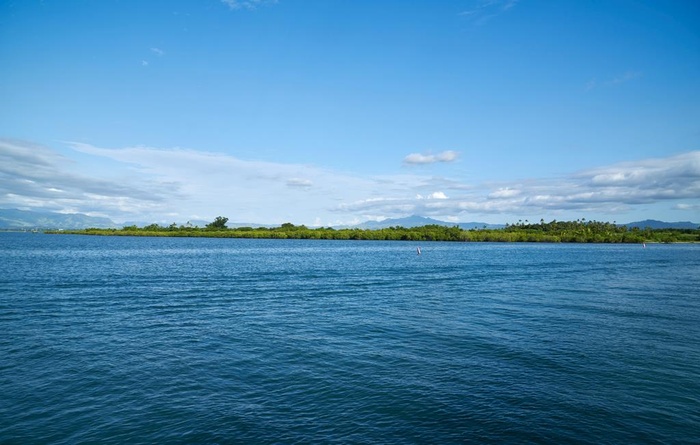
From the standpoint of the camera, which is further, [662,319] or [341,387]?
[662,319]

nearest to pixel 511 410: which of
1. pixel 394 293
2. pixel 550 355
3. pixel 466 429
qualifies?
pixel 466 429

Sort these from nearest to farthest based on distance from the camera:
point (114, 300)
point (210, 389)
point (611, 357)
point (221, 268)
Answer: point (210, 389), point (611, 357), point (114, 300), point (221, 268)

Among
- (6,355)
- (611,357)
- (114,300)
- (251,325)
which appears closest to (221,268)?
(114,300)

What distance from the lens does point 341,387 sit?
62.6 feet

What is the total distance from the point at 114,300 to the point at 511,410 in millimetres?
34751

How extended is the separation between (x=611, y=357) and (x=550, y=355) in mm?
3456

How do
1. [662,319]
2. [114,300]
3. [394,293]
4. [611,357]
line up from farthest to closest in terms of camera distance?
[394,293] < [114,300] < [662,319] < [611,357]

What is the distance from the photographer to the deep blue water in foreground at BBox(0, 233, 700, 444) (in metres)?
15.5

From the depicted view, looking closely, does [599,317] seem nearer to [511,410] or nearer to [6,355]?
[511,410]

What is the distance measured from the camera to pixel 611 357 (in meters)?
24.4

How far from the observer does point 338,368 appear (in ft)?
71.0

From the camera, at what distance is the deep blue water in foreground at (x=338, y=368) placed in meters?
15.5

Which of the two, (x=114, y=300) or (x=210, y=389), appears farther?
(x=114, y=300)

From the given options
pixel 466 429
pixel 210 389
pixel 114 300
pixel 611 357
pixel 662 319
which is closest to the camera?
pixel 466 429
